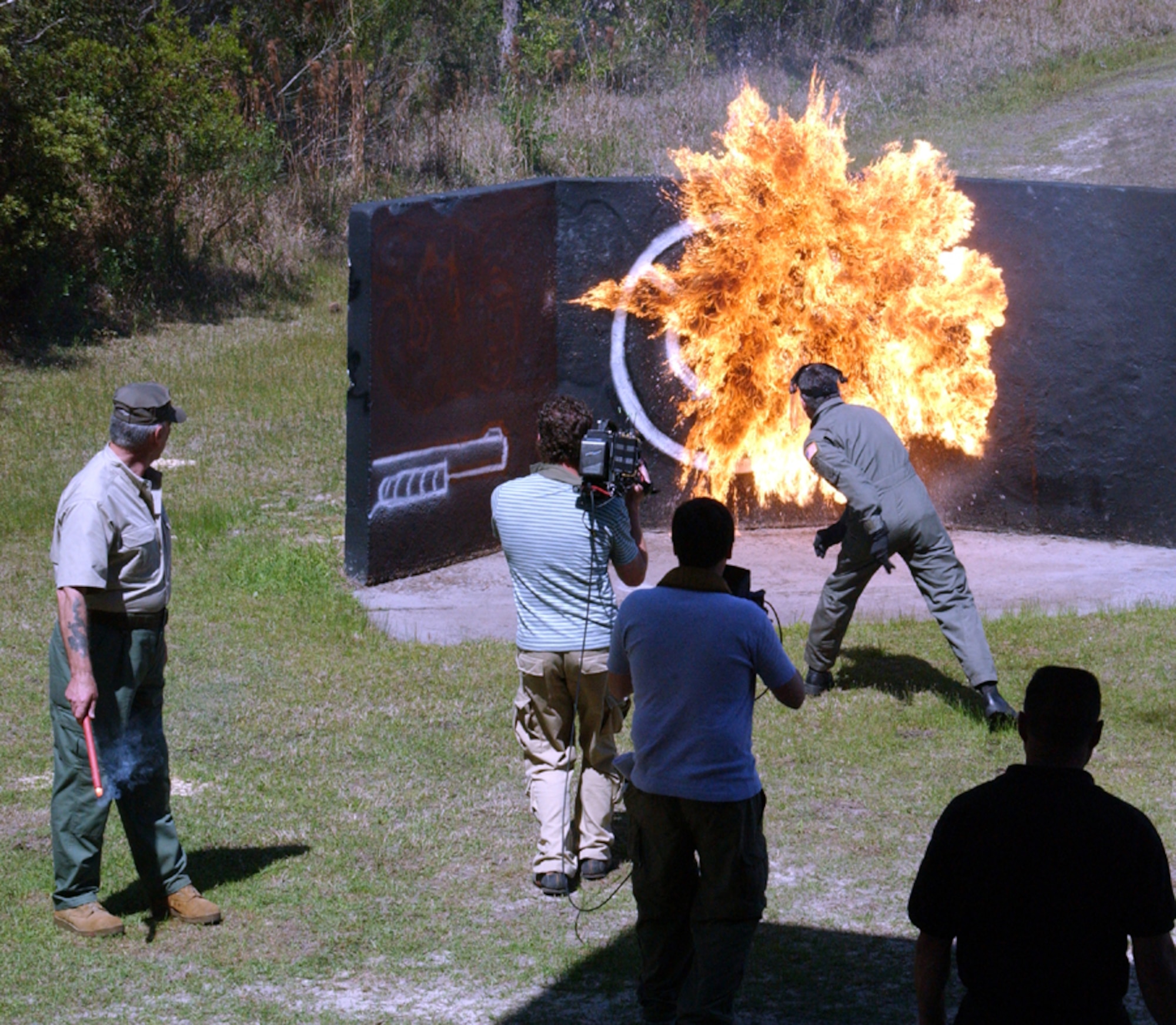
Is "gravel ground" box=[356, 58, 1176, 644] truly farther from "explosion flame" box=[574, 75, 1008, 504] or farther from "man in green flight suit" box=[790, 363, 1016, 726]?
"man in green flight suit" box=[790, 363, 1016, 726]

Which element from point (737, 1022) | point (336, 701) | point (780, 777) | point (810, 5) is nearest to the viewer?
point (737, 1022)

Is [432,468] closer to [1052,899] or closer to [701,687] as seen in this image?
[701,687]

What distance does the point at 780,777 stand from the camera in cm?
669

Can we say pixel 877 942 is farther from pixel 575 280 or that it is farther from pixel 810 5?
pixel 810 5

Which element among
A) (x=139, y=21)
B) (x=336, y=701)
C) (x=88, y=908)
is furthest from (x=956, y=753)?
(x=139, y=21)

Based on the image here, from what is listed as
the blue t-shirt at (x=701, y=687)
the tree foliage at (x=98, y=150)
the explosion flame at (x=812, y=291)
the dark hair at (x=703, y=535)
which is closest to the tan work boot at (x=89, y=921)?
the blue t-shirt at (x=701, y=687)

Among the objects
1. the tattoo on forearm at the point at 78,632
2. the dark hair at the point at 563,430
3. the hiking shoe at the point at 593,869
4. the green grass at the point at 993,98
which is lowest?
the hiking shoe at the point at 593,869

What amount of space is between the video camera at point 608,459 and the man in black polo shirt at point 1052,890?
2.34 meters

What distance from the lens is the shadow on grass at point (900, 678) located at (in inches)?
303

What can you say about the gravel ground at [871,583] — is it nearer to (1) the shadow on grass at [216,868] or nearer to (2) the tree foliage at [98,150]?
(1) the shadow on grass at [216,868]

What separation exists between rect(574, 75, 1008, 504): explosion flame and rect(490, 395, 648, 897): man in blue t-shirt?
5.46 metres

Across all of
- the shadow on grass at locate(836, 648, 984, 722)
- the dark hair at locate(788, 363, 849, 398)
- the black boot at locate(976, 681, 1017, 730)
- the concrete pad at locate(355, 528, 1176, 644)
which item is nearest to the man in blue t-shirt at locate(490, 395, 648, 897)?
the dark hair at locate(788, 363, 849, 398)

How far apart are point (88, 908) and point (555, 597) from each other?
74.1 inches

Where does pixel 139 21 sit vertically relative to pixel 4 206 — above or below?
above
